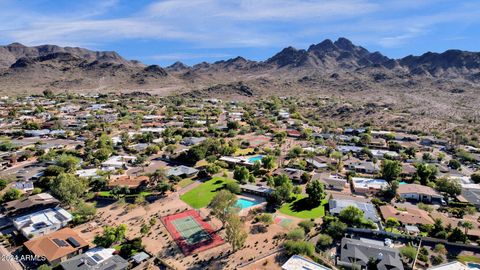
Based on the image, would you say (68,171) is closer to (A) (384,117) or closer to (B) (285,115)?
(B) (285,115)

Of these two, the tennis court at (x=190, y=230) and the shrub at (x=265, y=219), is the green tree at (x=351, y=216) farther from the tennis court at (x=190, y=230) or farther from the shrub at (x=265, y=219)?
the tennis court at (x=190, y=230)

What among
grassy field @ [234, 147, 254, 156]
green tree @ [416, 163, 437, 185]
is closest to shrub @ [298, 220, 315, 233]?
green tree @ [416, 163, 437, 185]

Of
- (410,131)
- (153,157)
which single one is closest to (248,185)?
(153,157)

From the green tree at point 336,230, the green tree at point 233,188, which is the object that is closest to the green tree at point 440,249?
the green tree at point 336,230

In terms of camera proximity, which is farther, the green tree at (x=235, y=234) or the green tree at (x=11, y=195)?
the green tree at (x=11, y=195)

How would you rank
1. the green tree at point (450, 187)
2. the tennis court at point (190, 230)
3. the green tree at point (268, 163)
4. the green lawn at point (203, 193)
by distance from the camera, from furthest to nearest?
the green tree at point (268, 163)
the green tree at point (450, 187)
the green lawn at point (203, 193)
the tennis court at point (190, 230)

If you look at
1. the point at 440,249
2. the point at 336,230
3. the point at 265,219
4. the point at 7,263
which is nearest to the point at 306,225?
the point at 336,230

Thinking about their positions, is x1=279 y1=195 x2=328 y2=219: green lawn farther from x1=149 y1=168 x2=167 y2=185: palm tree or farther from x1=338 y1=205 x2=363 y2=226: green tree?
x1=149 y1=168 x2=167 y2=185: palm tree
